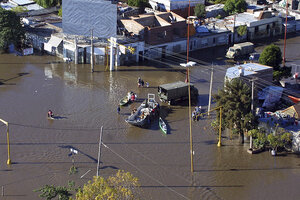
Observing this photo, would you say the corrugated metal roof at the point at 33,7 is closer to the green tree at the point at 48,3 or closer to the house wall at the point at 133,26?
the green tree at the point at 48,3

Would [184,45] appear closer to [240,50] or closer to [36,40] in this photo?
[240,50]

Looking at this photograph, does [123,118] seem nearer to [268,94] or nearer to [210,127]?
[210,127]

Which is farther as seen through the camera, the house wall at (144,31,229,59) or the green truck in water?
the house wall at (144,31,229,59)

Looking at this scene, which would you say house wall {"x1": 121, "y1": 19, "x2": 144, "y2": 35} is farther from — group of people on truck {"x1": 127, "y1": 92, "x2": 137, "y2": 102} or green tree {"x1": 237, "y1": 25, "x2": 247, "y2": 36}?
green tree {"x1": 237, "y1": 25, "x2": 247, "y2": 36}

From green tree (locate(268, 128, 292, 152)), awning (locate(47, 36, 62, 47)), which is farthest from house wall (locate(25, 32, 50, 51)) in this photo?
green tree (locate(268, 128, 292, 152))

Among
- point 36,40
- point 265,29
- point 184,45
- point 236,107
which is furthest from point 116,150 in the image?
point 265,29

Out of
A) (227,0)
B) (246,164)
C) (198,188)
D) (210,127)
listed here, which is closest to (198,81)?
(210,127)
